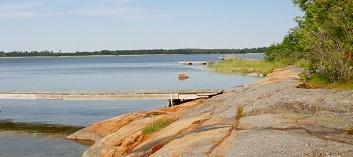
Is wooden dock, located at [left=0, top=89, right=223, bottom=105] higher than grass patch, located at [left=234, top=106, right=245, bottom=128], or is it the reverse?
grass patch, located at [left=234, top=106, right=245, bottom=128]

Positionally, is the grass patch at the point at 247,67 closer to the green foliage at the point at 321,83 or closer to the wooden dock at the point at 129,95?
the wooden dock at the point at 129,95

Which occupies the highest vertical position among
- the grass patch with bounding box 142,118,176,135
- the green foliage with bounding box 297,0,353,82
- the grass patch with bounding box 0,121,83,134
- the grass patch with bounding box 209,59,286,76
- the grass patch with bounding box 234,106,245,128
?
the green foliage with bounding box 297,0,353,82

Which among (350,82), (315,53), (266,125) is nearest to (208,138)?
(266,125)

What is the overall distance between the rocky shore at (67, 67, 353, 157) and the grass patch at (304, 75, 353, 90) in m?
2.25

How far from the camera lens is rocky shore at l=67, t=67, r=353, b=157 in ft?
36.5

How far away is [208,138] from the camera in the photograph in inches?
504

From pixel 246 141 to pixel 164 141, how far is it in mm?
3679

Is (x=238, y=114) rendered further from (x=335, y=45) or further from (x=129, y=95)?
(x=129, y=95)

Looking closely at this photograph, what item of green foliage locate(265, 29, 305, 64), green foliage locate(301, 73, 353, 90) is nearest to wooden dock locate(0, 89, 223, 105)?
green foliage locate(301, 73, 353, 90)

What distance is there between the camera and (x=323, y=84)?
23.6 meters

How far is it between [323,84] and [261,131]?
465 inches

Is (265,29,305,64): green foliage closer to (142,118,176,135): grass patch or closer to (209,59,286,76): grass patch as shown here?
(209,59,286,76): grass patch

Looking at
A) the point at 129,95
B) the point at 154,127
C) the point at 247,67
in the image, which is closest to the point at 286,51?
the point at 247,67

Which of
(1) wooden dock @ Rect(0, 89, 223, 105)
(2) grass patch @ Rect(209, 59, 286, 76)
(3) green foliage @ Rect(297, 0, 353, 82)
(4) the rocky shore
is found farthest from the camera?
(2) grass patch @ Rect(209, 59, 286, 76)
